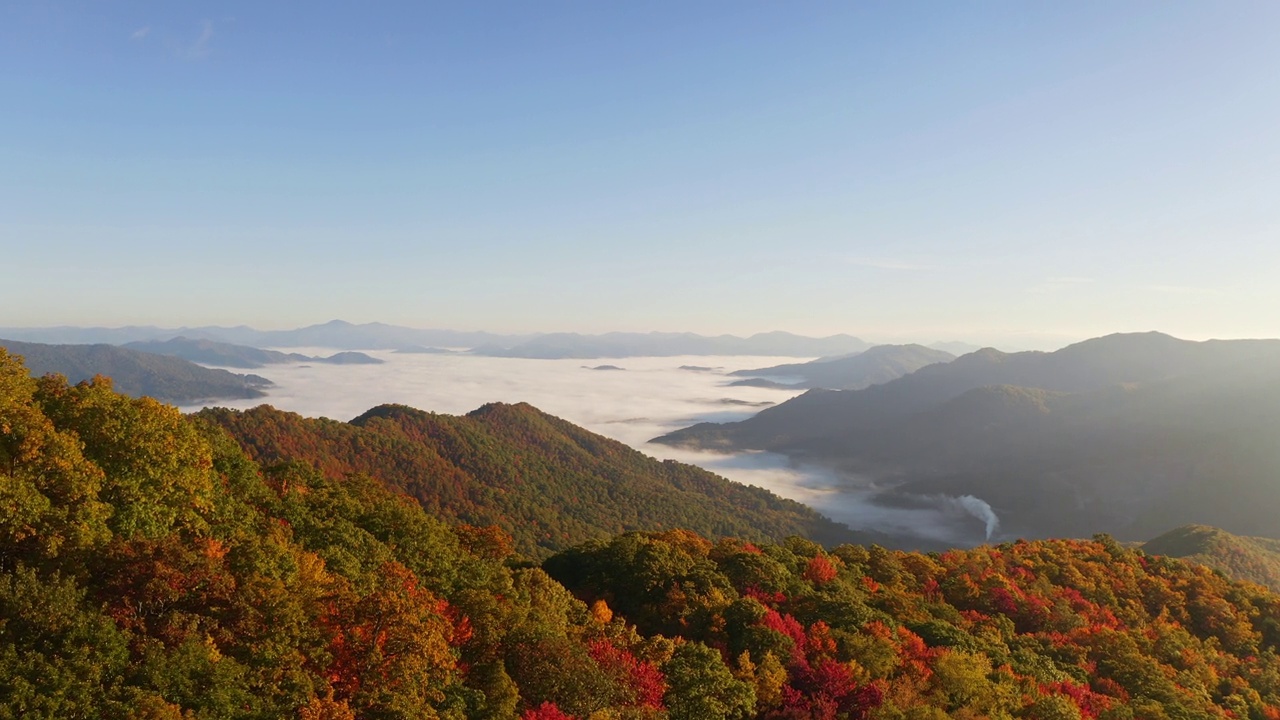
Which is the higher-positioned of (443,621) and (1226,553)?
(443,621)

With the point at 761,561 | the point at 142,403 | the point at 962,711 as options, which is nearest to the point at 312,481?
the point at 142,403

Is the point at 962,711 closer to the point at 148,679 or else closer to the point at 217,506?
the point at 148,679

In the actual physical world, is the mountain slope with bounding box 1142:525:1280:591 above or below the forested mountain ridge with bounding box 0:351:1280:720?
below

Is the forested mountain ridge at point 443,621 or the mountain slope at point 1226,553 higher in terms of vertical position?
the forested mountain ridge at point 443,621

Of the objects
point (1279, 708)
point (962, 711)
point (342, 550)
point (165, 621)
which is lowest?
point (1279, 708)

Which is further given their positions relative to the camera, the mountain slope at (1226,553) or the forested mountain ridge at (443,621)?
the mountain slope at (1226,553)

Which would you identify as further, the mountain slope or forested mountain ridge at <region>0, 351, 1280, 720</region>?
the mountain slope

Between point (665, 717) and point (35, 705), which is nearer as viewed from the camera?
point (35, 705)

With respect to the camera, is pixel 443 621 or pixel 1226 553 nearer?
pixel 443 621
